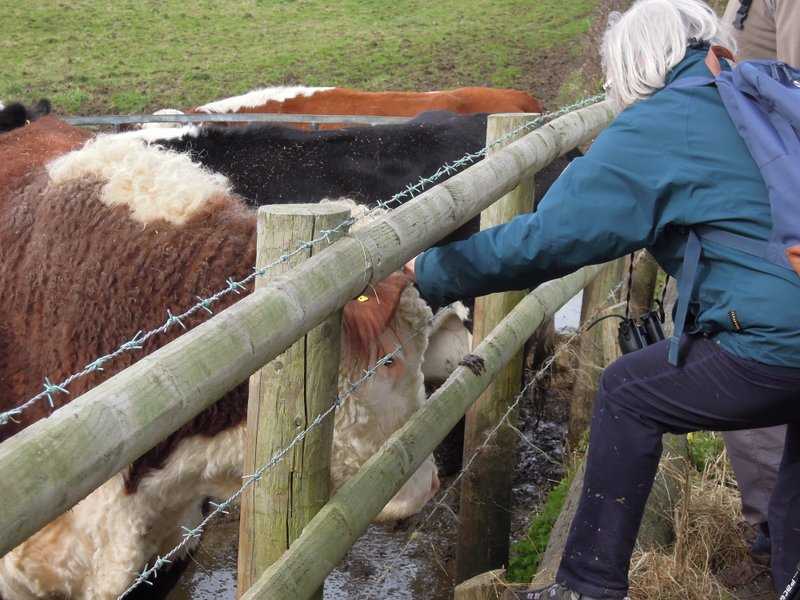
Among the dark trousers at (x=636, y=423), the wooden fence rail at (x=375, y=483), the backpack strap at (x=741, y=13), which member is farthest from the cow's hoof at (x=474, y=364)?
the backpack strap at (x=741, y=13)

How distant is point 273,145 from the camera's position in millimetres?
5176

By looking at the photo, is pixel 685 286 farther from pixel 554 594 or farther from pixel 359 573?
pixel 359 573

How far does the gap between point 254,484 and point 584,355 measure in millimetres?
3321

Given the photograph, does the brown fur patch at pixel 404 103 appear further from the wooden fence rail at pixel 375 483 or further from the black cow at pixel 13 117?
the wooden fence rail at pixel 375 483

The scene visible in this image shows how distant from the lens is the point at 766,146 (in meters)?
2.12

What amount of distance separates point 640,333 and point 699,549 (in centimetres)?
85

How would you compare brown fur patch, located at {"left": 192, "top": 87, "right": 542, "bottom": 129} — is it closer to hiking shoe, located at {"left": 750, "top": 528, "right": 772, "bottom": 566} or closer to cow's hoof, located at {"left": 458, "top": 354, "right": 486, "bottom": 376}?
cow's hoof, located at {"left": 458, "top": 354, "right": 486, "bottom": 376}

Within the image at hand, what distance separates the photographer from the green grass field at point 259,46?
14.2m

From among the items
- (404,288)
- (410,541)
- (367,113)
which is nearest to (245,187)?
(410,541)

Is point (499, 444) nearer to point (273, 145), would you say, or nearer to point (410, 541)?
point (410, 541)

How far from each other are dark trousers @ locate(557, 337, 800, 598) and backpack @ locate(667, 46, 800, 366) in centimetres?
11

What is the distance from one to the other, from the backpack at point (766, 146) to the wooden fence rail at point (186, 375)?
2.04 ft

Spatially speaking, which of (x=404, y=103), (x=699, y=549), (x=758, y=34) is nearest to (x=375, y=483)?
(x=699, y=549)

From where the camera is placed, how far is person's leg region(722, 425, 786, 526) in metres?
3.32
